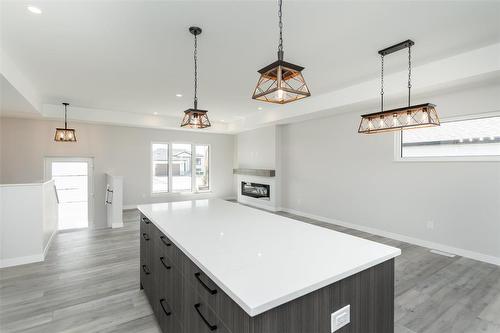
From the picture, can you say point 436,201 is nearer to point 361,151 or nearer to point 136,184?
point 361,151

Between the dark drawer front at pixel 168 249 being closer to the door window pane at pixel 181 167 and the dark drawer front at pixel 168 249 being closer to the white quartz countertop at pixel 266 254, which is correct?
the white quartz countertop at pixel 266 254

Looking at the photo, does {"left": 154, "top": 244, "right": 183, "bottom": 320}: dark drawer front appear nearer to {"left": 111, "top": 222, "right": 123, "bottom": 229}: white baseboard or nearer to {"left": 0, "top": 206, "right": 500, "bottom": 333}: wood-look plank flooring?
{"left": 0, "top": 206, "right": 500, "bottom": 333}: wood-look plank flooring

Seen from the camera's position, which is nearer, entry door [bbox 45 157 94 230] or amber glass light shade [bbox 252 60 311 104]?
amber glass light shade [bbox 252 60 311 104]

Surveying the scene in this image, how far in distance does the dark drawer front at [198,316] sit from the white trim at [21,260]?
341 centimetres

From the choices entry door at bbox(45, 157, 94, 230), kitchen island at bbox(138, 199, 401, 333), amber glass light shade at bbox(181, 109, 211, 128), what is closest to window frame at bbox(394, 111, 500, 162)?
kitchen island at bbox(138, 199, 401, 333)

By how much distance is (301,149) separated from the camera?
6660mm

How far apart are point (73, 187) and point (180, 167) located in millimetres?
3034

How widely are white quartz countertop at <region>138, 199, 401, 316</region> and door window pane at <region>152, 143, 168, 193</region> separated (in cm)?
Result: 615

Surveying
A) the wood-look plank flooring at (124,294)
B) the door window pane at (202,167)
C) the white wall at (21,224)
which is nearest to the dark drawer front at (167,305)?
the wood-look plank flooring at (124,294)

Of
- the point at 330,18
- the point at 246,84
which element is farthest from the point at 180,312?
the point at 246,84

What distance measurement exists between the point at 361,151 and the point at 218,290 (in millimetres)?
4831

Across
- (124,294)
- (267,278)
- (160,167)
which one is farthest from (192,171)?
(267,278)

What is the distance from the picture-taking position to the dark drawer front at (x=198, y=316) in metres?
1.18

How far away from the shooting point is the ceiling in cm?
235
